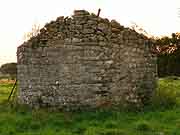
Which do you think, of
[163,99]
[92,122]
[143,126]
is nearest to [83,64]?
[92,122]

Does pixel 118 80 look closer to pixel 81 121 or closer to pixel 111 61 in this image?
pixel 111 61

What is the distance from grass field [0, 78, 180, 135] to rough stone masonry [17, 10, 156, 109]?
465 millimetres

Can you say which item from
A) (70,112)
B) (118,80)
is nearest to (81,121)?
(70,112)

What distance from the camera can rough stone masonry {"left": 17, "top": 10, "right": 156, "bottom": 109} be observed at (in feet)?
41.6

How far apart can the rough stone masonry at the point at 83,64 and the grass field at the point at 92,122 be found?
1.52 ft

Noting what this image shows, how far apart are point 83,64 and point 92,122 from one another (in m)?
1.98

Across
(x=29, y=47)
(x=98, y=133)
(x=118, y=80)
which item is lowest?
(x=98, y=133)

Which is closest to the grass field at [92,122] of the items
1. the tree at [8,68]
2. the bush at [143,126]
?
the bush at [143,126]

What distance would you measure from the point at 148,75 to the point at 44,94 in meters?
3.22

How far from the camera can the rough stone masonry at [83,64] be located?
12.7 metres

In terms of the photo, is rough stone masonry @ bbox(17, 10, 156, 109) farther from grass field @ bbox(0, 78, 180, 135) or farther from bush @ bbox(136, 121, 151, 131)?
bush @ bbox(136, 121, 151, 131)

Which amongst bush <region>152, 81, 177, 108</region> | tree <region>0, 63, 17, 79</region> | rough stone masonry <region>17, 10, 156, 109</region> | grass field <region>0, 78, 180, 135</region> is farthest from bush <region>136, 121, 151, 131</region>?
tree <region>0, 63, 17, 79</region>

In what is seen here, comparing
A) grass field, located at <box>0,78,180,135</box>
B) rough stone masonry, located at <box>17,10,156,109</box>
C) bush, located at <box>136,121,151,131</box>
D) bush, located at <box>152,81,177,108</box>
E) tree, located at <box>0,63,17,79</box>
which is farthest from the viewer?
tree, located at <box>0,63,17,79</box>

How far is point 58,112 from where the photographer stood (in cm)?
1267
